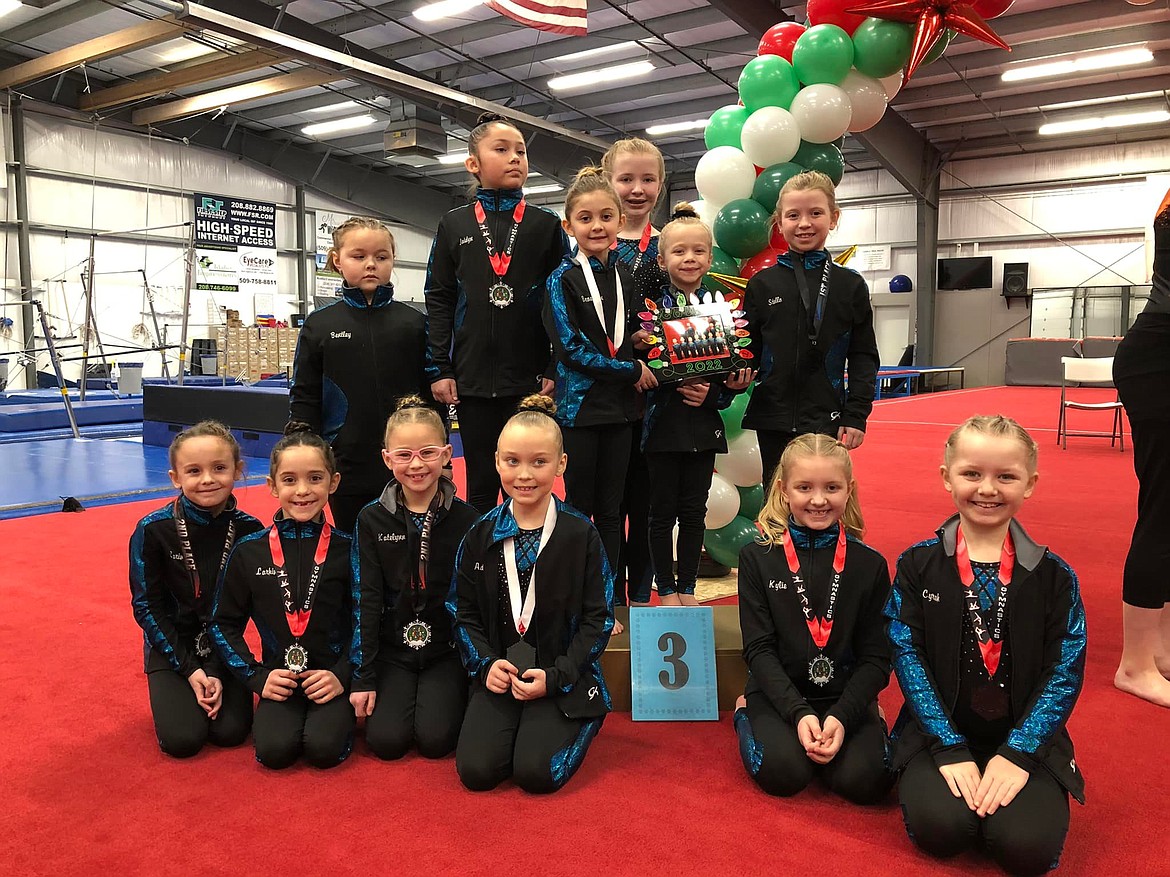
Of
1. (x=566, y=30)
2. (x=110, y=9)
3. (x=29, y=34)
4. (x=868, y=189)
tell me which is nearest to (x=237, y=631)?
(x=566, y=30)

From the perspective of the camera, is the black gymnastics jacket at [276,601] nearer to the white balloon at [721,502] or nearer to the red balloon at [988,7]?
the white balloon at [721,502]

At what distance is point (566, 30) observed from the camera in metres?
5.41

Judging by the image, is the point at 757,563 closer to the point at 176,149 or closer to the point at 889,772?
the point at 889,772

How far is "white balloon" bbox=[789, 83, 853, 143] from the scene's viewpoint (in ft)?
10.8

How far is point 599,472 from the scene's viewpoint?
2504 mm

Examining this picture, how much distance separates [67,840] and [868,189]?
60.8ft

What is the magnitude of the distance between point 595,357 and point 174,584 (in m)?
1.21

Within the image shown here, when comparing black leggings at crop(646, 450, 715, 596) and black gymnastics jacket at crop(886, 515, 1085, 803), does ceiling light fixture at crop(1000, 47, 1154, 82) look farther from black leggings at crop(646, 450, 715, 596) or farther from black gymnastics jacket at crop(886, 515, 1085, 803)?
black gymnastics jacket at crop(886, 515, 1085, 803)

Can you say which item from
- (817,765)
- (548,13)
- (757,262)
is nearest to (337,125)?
(548,13)

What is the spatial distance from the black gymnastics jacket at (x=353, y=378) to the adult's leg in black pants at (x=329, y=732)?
2.18 feet

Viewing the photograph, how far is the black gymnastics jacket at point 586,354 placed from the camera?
7.84ft

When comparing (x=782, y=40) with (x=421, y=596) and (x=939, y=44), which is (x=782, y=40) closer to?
(x=939, y=44)

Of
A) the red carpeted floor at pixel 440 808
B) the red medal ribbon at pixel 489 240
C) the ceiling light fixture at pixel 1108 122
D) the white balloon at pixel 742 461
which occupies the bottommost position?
the red carpeted floor at pixel 440 808

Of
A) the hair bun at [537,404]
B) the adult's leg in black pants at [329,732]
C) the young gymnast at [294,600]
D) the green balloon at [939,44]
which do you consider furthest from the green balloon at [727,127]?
the adult's leg in black pants at [329,732]
